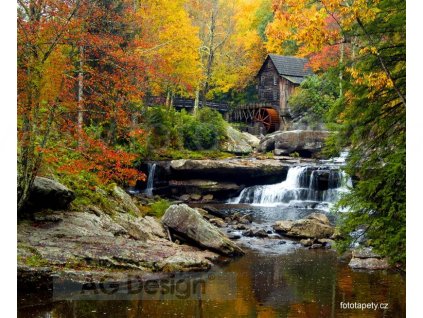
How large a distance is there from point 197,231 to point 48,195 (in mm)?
3615

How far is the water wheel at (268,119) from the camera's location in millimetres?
34719

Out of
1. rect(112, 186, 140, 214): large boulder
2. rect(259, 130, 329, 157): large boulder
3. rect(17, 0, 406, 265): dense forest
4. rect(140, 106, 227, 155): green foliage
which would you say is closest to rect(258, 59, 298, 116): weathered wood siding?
rect(259, 130, 329, 157): large boulder

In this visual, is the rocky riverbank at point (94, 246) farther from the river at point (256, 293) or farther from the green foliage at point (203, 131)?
the green foliage at point (203, 131)

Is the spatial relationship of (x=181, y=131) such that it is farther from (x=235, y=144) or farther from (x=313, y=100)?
(x=313, y=100)

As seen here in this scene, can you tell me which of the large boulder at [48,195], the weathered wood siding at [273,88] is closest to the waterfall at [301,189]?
the large boulder at [48,195]

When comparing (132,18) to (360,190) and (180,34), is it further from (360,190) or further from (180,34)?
(360,190)

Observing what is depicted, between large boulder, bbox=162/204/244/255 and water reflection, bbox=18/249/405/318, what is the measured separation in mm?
757

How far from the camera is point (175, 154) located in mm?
21938

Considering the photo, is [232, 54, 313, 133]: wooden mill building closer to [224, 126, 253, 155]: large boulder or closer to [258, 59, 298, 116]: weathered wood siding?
[258, 59, 298, 116]: weathered wood siding

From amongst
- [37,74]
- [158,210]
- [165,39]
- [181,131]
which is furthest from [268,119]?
[37,74]

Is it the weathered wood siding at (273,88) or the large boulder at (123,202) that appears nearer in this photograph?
the large boulder at (123,202)

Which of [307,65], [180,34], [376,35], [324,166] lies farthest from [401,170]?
[307,65]

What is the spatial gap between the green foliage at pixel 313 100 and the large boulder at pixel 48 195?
20.7 metres

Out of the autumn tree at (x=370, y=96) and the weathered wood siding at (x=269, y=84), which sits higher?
the weathered wood siding at (x=269, y=84)
